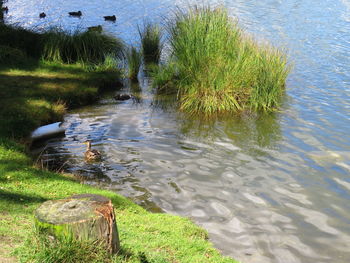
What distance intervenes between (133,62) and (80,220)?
12.2 metres

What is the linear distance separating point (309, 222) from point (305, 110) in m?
5.80

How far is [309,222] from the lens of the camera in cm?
747

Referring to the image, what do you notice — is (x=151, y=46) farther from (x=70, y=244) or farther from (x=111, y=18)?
(x=70, y=244)

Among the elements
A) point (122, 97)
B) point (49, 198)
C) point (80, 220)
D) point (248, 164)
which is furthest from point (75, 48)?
point (80, 220)

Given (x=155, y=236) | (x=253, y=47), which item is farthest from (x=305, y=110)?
(x=155, y=236)

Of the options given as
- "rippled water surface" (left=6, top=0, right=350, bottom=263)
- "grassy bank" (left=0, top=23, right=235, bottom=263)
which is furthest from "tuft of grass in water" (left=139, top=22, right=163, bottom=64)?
"grassy bank" (left=0, top=23, right=235, bottom=263)

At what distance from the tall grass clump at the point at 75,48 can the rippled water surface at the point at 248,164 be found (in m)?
2.04

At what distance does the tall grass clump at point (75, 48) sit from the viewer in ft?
52.3

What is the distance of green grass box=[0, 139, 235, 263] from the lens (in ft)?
14.2

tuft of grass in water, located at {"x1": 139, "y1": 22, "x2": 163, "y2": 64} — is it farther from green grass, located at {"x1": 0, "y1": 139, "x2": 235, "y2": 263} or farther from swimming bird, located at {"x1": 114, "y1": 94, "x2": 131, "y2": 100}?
green grass, located at {"x1": 0, "y1": 139, "x2": 235, "y2": 263}

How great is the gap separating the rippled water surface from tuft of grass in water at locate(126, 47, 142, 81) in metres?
0.46

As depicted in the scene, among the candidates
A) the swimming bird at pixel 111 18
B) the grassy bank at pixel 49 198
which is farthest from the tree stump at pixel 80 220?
the swimming bird at pixel 111 18

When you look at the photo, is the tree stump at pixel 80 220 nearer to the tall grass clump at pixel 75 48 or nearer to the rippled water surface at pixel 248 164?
the rippled water surface at pixel 248 164

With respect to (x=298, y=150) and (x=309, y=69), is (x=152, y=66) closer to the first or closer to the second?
(x=309, y=69)
